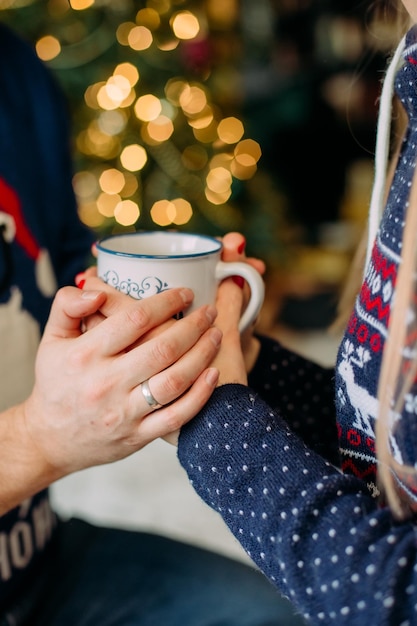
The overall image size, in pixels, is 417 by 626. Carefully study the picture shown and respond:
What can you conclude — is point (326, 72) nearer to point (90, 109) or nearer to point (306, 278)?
point (306, 278)

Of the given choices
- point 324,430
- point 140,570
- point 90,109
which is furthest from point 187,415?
point 90,109

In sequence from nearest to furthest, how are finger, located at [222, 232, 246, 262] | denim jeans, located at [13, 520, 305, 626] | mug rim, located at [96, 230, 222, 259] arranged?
mug rim, located at [96, 230, 222, 259] → finger, located at [222, 232, 246, 262] → denim jeans, located at [13, 520, 305, 626]

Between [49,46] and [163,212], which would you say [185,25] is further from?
[163,212]

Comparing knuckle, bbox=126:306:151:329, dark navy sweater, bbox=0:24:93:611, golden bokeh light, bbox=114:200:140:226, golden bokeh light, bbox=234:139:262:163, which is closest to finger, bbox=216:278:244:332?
knuckle, bbox=126:306:151:329

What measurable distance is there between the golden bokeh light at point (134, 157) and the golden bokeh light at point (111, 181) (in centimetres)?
4

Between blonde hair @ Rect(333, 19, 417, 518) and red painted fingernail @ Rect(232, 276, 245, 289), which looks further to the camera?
red painted fingernail @ Rect(232, 276, 245, 289)

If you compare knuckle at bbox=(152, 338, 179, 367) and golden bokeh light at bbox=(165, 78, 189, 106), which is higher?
golden bokeh light at bbox=(165, 78, 189, 106)

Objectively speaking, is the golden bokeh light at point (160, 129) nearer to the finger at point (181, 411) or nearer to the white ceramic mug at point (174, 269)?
the white ceramic mug at point (174, 269)

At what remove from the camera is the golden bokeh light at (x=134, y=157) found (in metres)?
2.08

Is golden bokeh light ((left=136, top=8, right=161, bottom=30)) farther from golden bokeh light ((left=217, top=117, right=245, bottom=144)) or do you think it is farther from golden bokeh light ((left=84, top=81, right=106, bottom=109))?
golden bokeh light ((left=217, top=117, right=245, bottom=144))

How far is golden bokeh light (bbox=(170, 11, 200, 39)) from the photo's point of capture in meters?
2.04

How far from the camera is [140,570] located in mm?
898

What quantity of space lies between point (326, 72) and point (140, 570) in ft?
8.63

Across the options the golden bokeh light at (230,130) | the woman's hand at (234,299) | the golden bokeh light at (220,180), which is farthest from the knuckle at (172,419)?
the golden bokeh light at (230,130)
